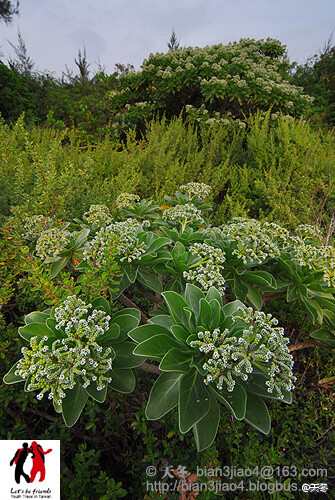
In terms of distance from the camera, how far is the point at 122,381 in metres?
1.13

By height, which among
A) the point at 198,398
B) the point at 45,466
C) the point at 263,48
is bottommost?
the point at 45,466

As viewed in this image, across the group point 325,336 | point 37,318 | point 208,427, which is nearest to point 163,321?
point 208,427

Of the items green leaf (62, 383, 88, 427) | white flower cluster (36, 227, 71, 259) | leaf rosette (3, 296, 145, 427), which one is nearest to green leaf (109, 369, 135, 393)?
leaf rosette (3, 296, 145, 427)

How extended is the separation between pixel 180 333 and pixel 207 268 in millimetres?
348

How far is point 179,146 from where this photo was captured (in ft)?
15.3

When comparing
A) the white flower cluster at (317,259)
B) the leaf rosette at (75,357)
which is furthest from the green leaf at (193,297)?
the white flower cluster at (317,259)

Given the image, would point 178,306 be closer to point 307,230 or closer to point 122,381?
point 122,381

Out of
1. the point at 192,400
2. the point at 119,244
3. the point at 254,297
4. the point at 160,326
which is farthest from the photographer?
the point at 254,297

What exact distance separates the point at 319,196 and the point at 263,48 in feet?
19.9

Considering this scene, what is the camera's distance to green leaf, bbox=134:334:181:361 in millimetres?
1037

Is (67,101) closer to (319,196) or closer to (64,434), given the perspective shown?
(319,196)

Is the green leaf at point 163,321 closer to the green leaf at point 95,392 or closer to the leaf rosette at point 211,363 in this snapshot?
the leaf rosette at point 211,363

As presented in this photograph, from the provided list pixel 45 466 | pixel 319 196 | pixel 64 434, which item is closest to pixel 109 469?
pixel 64 434

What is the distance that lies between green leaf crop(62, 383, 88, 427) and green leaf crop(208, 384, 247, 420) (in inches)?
17.4
